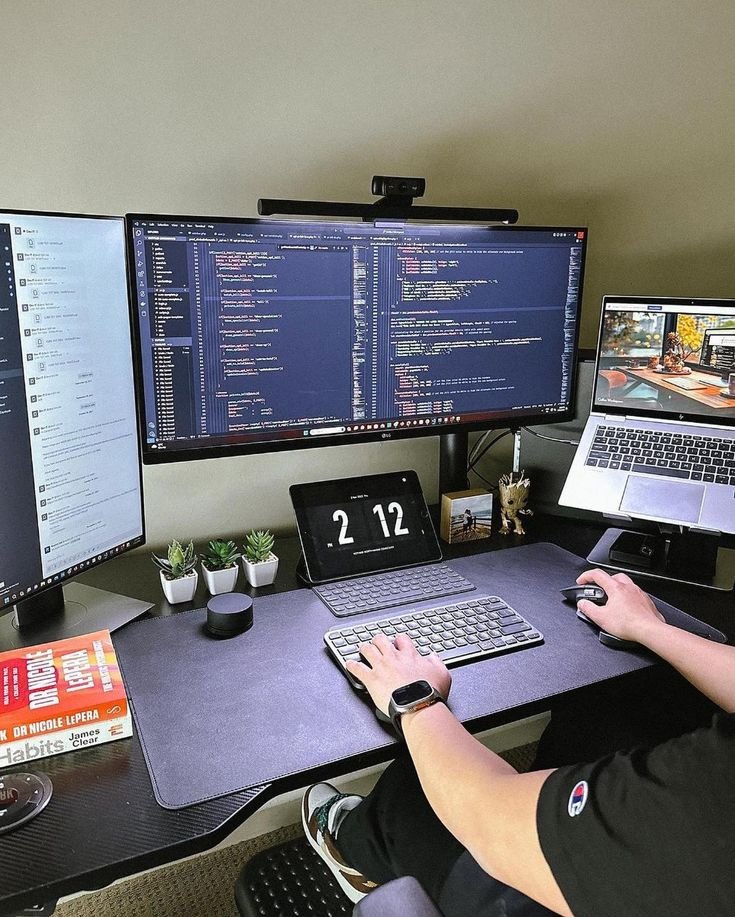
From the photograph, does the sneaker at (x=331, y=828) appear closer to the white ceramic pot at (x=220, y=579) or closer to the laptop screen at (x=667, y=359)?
the white ceramic pot at (x=220, y=579)

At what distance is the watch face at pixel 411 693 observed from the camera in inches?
36.4

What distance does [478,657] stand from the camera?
1.08 m

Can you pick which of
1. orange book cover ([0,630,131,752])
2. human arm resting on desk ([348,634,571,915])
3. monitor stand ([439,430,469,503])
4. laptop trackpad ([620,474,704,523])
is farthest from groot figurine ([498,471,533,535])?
orange book cover ([0,630,131,752])

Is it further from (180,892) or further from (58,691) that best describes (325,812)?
(58,691)

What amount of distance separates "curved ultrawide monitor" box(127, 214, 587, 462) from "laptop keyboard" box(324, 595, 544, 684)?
0.37 m

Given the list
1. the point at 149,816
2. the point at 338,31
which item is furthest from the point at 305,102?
the point at 149,816

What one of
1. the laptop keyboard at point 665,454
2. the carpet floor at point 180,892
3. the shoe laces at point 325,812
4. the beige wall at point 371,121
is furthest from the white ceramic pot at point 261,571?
the carpet floor at point 180,892

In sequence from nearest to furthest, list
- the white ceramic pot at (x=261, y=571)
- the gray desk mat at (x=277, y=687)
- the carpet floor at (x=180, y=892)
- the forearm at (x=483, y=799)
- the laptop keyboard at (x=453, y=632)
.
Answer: the forearm at (x=483, y=799)
the gray desk mat at (x=277, y=687)
the laptop keyboard at (x=453, y=632)
the white ceramic pot at (x=261, y=571)
the carpet floor at (x=180, y=892)

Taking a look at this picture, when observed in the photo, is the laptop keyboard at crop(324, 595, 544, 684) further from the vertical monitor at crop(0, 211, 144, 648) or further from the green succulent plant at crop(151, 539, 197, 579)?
the vertical monitor at crop(0, 211, 144, 648)

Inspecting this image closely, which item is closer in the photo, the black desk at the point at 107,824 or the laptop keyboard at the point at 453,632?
the black desk at the point at 107,824

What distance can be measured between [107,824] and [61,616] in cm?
46

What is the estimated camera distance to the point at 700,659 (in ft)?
3.46

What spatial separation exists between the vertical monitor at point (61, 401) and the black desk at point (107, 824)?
0.30 m

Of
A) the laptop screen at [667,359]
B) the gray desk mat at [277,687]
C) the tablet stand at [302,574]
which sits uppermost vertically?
the laptop screen at [667,359]
